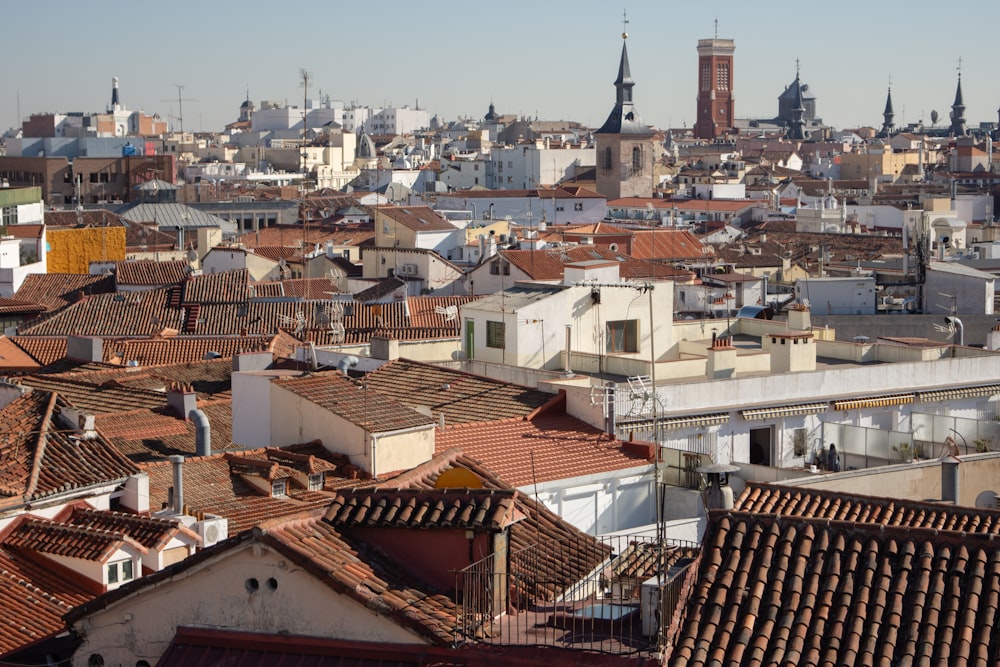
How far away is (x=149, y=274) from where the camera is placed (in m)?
33.4

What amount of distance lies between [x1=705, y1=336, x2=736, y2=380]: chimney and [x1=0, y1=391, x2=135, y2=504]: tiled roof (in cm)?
610

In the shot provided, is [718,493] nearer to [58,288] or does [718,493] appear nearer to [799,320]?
[799,320]

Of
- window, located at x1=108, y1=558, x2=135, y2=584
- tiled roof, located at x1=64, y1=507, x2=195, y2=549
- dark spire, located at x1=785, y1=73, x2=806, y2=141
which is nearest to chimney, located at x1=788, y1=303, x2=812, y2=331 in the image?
tiled roof, located at x1=64, y1=507, x2=195, y2=549

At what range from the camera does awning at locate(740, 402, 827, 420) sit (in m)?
15.1

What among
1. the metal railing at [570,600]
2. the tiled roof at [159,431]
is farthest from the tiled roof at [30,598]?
the tiled roof at [159,431]

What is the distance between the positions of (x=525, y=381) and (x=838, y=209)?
42590 millimetres

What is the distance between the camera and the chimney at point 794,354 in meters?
16.8

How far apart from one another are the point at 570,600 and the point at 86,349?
16306 mm

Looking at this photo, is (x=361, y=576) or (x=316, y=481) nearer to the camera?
(x=361, y=576)

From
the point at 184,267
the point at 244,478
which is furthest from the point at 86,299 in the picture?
the point at 244,478

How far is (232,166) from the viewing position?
9656cm

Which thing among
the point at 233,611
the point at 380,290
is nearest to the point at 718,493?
the point at 233,611

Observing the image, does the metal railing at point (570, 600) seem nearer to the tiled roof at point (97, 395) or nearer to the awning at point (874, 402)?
the awning at point (874, 402)

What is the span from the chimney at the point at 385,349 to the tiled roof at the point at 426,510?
30.7ft
